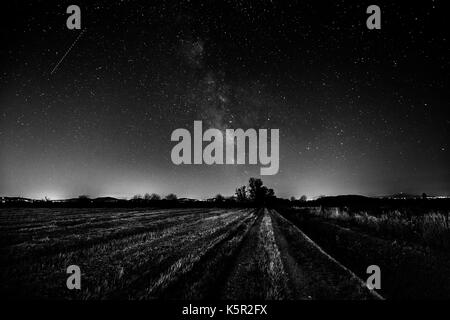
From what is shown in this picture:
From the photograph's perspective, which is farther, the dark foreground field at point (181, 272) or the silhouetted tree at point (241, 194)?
the silhouetted tree at point (241, 194)

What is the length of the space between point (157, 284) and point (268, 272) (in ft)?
8.21

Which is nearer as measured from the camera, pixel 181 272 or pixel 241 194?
pixel 181 272

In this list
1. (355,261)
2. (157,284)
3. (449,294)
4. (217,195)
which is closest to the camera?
(449,294)

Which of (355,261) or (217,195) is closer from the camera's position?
(355,261)

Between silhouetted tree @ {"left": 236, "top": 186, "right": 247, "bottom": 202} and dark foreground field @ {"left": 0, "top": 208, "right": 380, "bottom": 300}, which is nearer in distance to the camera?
dark foreground field @ {"left": 0, "top": 208, "right": 380, "bottom": 300}

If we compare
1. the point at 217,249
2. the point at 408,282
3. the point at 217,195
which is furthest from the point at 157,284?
the point at 217,195
